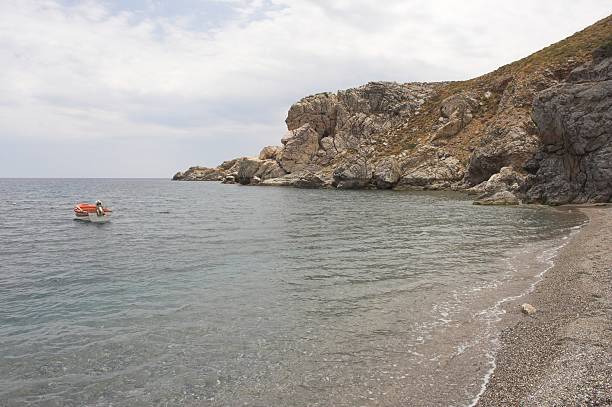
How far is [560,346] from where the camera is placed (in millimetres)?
9469

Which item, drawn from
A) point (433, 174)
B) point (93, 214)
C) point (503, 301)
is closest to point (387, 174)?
point (433, 174)

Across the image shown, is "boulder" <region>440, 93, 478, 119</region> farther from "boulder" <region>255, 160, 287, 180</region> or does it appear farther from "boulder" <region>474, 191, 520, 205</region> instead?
"boulder" <region>474, 191, 520, 205</region>

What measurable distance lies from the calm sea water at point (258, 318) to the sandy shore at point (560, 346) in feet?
2.04

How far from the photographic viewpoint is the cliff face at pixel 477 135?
4500 centimetres

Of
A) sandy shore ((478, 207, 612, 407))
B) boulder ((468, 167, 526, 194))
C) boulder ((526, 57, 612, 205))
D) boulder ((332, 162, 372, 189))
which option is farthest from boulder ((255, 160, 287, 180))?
sandy shore ((478, 207, 612, 407))

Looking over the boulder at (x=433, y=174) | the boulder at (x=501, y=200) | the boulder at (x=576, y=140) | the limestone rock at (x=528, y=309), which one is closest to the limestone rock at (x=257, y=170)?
the boulder at (x=433, y=174)

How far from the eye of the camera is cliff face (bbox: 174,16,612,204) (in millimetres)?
45000

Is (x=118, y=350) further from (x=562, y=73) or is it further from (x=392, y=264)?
(x=562, y=73)

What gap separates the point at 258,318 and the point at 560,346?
26.0 ft

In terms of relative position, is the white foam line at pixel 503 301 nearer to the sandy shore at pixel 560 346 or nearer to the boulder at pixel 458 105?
the sandy shore at pixel 560 346

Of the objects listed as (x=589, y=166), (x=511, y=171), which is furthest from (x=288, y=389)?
(x=511, y=171)

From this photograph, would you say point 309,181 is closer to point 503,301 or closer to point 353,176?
point 353,176

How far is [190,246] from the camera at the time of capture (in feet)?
84.5

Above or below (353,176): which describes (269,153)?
above
